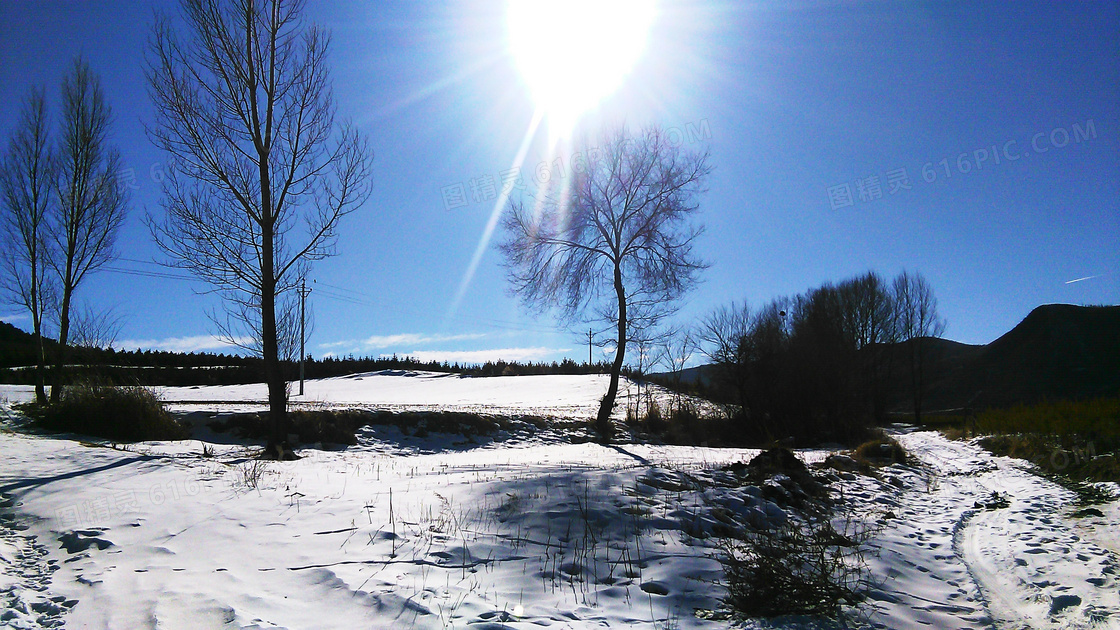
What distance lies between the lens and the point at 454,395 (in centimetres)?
2811

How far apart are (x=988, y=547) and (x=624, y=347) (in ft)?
42.4

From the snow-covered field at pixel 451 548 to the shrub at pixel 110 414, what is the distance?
2.63m

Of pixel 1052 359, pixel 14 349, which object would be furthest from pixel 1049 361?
pixel 14 349

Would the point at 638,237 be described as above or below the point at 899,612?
above

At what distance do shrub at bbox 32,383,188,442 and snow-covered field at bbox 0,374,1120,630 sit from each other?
2.63m

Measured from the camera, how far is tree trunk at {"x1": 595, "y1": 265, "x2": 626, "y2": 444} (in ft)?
58.6

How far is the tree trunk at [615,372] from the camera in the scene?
1788 cm

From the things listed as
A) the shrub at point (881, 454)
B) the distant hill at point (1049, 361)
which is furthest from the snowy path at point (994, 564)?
the distant hill at point (1049, 361)

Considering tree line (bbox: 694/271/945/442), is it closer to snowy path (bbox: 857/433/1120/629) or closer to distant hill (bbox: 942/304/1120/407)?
snowy path (bbox: 857/433/1120/629)

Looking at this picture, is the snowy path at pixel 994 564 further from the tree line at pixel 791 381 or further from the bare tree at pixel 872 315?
the bare tree at pixel 872 315

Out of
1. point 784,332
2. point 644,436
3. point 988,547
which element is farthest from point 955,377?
point 988,547

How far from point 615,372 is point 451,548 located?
14.2 meters

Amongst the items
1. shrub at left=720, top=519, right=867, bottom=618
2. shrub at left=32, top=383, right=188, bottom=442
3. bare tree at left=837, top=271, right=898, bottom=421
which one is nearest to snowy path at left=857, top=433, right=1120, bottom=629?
shrub at left=720, top=519, right=867, bottom=618

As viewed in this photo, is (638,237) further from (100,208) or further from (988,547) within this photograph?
(100,208)
